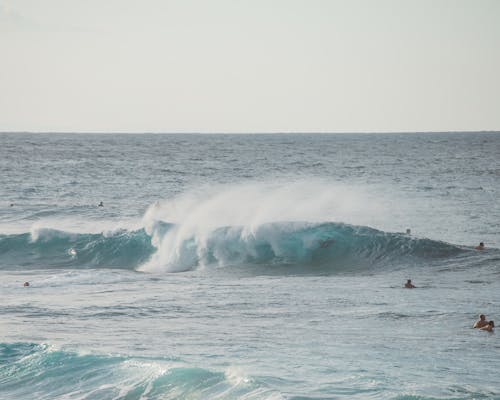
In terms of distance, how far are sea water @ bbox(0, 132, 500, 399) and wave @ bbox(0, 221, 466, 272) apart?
2.9 inches

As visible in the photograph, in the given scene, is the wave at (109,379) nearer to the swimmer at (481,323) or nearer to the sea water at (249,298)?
the sea water at (249,298)

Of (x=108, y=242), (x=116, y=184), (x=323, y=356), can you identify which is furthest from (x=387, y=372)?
(x=116, y=184)

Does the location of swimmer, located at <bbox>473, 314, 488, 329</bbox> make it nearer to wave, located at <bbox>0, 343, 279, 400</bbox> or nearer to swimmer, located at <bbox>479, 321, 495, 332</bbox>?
swimmer, located at <bbox>479, 321, 495, 332</bbox>

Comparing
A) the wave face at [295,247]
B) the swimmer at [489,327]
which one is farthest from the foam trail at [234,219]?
the swimmer at [489,327]

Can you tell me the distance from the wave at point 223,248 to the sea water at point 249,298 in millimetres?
74

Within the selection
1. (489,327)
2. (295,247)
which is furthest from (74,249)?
(489,327)

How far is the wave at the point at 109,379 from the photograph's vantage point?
12.4 metres

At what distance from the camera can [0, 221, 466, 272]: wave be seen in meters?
26.2

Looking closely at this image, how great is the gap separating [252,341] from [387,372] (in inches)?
115

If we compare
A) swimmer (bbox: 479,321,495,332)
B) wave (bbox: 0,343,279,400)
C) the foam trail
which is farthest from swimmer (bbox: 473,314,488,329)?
the foam trail

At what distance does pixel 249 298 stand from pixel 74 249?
10911 mm

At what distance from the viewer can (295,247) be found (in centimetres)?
2781

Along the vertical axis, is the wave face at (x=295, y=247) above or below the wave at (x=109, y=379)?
above

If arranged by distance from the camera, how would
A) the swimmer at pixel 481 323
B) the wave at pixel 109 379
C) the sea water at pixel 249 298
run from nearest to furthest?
the wave at pixel 109 379 → the sea water at pixel 249 298 → the swimmer at pixel 481 323
